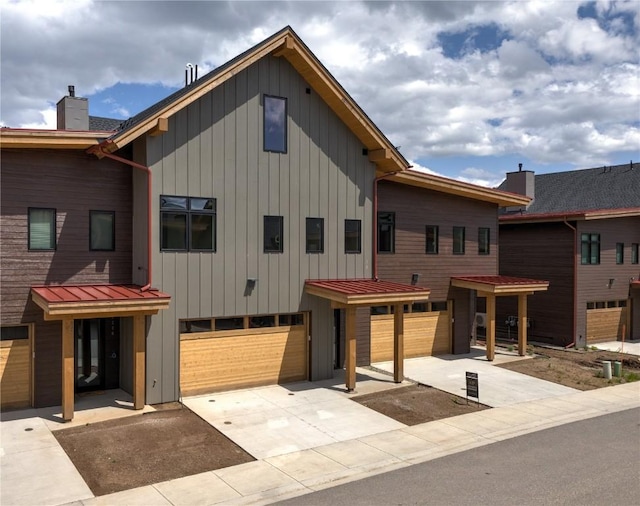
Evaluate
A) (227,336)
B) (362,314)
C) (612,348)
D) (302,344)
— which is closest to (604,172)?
(612,348)

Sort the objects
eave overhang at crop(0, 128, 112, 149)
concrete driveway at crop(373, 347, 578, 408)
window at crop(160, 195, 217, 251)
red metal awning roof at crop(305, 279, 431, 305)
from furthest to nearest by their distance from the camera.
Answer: concrete driveway at crop(373, 347, 578, 408) → red metal awning roof at crop(305, 279, 431, 305) → window at crop(160, 195, 217, 251) → eave overhang at crop(0, 128, 112, 149)

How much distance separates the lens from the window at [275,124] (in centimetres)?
1572

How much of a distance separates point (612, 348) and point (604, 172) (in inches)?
585

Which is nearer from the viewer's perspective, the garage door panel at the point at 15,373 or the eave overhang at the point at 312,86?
the garage door panel at the point at 15,373

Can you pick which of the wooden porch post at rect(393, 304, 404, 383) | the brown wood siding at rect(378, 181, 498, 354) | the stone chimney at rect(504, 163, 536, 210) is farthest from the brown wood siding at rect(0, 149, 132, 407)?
the stone chimney at rect(504, 163, 536, 210)

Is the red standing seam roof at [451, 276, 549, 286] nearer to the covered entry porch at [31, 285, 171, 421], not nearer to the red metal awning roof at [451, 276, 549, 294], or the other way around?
the red metal awning roof at [451, 276, 549, 294]

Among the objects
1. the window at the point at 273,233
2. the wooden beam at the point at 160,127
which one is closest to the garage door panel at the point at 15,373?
the wooden beam at the point at 160,127

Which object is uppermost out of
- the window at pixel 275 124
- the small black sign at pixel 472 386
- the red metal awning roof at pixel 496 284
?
the window at pixel 275 124

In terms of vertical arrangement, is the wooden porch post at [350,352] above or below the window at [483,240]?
below

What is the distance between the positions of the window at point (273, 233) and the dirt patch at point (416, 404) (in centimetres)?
471

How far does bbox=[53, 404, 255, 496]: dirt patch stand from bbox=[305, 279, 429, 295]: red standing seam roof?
5.06 m

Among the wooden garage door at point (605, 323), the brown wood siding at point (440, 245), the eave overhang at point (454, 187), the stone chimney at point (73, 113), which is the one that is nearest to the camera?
the stone chimney at point (73, 113)

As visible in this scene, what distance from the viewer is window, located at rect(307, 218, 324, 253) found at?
54.2 feet

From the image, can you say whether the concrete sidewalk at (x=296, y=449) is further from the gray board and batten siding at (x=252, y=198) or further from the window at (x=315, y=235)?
the window at (x=315, y=235)
